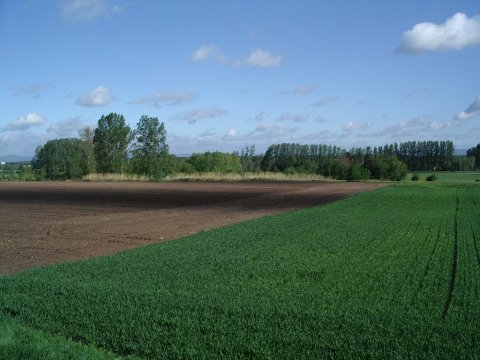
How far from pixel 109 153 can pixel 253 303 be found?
88.6 metres

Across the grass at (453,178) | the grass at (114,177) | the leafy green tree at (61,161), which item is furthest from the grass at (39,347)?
the leafy green tree at (61,161)

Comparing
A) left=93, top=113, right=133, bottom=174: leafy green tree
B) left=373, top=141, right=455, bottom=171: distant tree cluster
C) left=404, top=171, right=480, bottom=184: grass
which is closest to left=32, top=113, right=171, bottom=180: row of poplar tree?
left=93, top=113, right=133, bottom=174: leafy green tree

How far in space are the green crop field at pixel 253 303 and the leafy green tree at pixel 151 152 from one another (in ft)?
245

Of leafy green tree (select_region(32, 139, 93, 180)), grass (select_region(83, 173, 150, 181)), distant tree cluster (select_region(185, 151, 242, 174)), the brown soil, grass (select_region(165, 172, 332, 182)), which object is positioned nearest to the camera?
the brown soil

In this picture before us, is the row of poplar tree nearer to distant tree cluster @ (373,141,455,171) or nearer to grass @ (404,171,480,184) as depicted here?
grass @ (404,171,480,184)

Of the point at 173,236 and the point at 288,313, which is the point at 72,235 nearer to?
the point at 173,236

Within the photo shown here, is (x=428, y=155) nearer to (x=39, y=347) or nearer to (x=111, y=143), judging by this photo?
(x=111, y=143)

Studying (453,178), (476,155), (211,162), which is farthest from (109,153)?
(476,155)

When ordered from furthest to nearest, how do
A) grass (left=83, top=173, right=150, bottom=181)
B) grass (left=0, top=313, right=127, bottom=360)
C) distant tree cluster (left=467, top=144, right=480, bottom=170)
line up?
distant tree cluster (left=467, top=144, right=480, bottom=170) < grass (left=83, top=173, right=150, bottom=181) < grass (left=0, top=313, right=127, bottom=360)

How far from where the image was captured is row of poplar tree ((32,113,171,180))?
292 feet

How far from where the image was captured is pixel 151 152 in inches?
3524

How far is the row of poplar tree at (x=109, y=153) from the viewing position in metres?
89.1

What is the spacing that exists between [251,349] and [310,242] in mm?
9553

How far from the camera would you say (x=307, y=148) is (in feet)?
497
